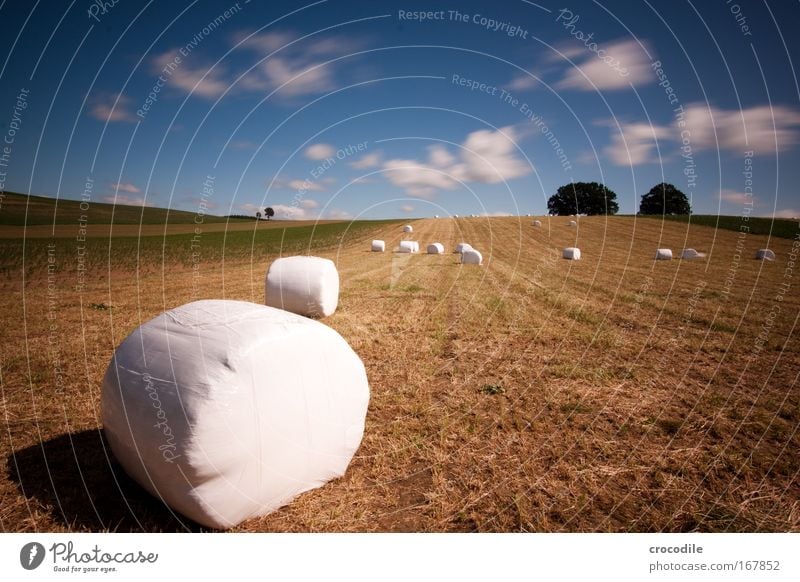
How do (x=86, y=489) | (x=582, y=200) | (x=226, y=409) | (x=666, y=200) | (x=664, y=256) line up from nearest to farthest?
(x=226, y=409) → (x=86, y=489) → (x=664, y=256) → (x=666, y=200) → (x=582, y=200)

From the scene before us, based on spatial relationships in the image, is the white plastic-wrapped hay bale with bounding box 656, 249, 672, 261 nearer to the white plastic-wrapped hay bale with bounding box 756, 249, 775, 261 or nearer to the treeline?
the white plastic-wrapped hay bale with bounding box 756, 249, 775, 261

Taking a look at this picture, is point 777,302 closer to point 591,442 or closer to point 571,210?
point 591,442

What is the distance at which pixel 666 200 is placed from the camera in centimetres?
5997

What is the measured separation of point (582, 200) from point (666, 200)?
11.9 meters

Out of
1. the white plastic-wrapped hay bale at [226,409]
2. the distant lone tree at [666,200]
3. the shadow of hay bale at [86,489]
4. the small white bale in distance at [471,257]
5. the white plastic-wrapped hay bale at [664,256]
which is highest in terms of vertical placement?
the distant lone tree at [666,200]

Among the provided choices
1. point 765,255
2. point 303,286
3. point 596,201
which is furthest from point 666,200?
point 303,286

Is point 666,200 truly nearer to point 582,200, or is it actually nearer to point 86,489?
point 582,200

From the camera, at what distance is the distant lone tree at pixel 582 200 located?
216 ft

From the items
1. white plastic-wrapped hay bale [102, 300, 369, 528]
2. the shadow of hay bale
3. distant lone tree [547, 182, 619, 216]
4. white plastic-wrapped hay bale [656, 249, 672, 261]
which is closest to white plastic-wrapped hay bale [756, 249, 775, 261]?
white plastic-wrapped hay bale [656, 249, 672, 261]

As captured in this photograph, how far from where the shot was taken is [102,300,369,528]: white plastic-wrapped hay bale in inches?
123

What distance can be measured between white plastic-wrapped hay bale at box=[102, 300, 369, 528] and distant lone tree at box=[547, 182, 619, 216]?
64.6 meters

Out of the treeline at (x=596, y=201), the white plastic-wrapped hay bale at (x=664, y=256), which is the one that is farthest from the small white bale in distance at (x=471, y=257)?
the treeline at (x=596, y=201)

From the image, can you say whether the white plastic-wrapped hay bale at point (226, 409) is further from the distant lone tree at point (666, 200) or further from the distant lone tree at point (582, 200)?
the distant lone tree at point (582, 200)

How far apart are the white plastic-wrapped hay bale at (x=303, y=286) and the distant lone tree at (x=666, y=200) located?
48885 mm
